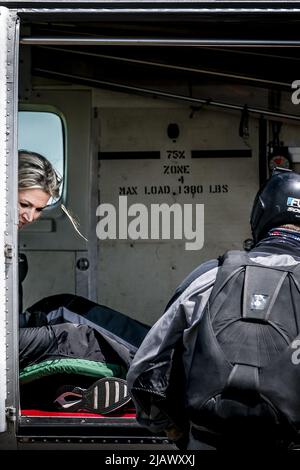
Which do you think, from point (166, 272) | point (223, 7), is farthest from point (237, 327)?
point (166, 272)

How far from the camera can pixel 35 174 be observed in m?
3.93

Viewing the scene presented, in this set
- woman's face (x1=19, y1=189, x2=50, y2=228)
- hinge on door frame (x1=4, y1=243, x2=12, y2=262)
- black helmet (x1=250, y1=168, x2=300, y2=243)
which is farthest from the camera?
woman's face (x1=19, y1=189, x2=50, y2=228)

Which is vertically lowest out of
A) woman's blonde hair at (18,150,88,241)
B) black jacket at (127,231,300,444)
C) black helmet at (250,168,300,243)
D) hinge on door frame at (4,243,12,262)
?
black jacket at (127,231,300,444)

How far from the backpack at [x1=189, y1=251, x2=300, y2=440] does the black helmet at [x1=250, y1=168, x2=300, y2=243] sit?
23 centimetres

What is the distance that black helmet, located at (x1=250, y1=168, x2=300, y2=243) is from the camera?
8.86ft

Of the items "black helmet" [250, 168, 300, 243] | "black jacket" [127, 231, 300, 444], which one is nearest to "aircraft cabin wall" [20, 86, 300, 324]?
"black helmet" [250, 168, 300, 243]

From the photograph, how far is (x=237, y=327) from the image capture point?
247cm

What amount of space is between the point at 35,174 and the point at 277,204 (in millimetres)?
1562

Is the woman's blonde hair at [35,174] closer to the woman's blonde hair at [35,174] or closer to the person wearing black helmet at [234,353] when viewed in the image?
the woman's blonde hair at [35,174]

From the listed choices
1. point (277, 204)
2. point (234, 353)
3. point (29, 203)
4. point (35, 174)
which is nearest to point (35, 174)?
point (35, 174)

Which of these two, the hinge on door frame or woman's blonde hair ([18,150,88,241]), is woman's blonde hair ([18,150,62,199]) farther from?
the hinge on door frame

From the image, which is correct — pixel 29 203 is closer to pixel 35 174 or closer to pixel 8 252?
pixel 35 174
